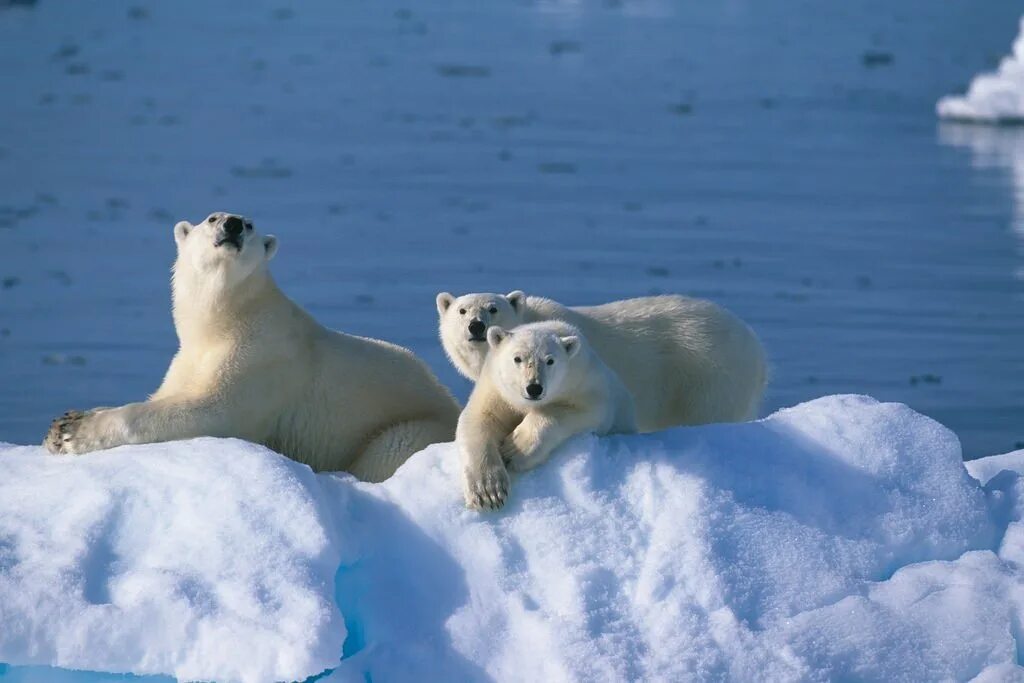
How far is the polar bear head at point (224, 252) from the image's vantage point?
19.7 ft

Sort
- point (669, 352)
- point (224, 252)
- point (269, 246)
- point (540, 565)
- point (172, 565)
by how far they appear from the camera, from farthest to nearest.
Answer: point (669, 352) < point (269, 246) < point (224, 252) < point (540, 565) < point (172, 565)

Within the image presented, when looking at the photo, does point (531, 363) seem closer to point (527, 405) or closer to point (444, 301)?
point (527, 405)

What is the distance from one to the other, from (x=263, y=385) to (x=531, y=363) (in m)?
1.22

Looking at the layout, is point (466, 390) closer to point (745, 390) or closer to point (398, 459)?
point (745, 390)

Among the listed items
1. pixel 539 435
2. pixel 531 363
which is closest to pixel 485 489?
pixel 539 435

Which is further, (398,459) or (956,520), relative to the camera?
(398,459)

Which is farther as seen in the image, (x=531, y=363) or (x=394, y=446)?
(x=394, y=446)

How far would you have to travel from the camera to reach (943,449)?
225 inches

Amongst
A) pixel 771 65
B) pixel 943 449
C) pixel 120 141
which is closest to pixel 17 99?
pixel 120 141

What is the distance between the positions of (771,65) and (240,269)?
25.1m

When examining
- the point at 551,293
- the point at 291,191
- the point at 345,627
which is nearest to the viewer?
the point at 345,627

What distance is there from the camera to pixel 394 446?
6.20 meters

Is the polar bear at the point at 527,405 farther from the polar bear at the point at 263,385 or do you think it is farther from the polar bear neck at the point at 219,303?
the polar bear neck at the point at 219,303

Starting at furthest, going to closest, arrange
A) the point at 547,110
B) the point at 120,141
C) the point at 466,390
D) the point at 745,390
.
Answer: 1. the point at 547,110
2. the point at 120,141
3. the point at 466,390
4. the point at 745,390
